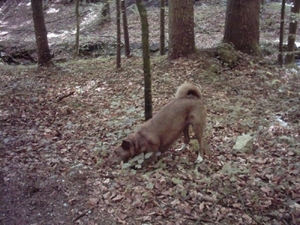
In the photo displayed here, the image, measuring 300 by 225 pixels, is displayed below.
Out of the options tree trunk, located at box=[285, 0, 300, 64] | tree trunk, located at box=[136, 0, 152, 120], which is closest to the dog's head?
tree trunk, located at box=[136, 0, 152, 120]

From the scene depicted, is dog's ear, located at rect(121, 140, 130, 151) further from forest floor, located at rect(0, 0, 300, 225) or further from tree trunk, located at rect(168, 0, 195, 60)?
tree trunk, located at rect(168, 0, 195, 60)

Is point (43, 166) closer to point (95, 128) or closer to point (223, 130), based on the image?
point (95, 128)

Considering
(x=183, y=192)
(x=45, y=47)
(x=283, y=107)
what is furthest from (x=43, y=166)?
(x=45, y=47)

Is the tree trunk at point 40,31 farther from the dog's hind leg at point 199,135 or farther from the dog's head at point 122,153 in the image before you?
the dog's hind leg at point 199,135

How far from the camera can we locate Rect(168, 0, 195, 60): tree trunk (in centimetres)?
1089

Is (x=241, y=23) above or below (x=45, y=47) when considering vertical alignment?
above

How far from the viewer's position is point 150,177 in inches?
217

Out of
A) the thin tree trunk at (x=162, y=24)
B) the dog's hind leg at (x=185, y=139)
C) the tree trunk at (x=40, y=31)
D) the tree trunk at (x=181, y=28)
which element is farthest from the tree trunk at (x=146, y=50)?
the tree trunk at (x=40, y=31)

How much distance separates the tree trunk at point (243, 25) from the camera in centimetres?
1152

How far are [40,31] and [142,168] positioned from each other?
925 centimetres

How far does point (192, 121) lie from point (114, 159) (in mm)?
1775

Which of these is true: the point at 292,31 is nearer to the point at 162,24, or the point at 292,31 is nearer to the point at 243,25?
the point at 243,25

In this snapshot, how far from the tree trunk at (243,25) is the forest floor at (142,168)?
71cm

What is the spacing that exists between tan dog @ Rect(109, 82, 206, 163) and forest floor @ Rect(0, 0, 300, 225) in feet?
1.06
